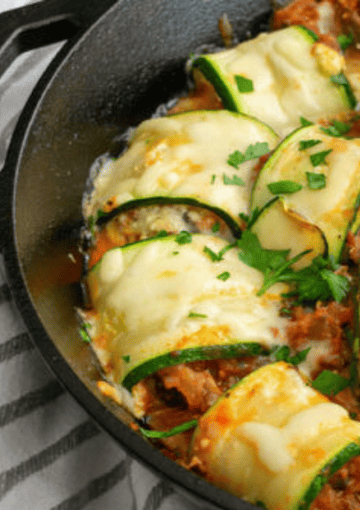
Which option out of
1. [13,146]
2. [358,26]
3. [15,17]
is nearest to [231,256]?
[13,146]

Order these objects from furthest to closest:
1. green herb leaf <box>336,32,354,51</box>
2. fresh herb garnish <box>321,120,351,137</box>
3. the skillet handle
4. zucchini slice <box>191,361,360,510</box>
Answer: green herb leaf <box>336,32,354,51</box>
fresh herb garnish <box>321,120,351,137</box>
the skillet handle
zucchini slice <box>191,361,360,510</box>

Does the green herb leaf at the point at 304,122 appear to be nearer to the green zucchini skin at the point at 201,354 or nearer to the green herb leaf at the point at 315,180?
the green herb leaf at the point at 315,180

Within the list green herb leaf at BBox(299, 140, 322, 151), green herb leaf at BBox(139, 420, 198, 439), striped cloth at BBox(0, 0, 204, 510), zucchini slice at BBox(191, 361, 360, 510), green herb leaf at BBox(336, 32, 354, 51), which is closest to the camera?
zucchini slice at BBox(191, 361, 360, 510)

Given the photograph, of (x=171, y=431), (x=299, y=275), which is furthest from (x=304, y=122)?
(x=171, y=431)

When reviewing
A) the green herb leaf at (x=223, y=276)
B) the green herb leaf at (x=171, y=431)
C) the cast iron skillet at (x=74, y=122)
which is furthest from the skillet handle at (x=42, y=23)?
the green herb leaf at (x=171, y=431)

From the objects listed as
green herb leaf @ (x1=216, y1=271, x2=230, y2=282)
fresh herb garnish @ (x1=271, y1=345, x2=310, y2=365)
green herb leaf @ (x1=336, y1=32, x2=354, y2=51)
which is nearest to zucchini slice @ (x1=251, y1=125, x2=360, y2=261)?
green herb leaf @ (x1=216, y1=271, x2=230, y2=282)

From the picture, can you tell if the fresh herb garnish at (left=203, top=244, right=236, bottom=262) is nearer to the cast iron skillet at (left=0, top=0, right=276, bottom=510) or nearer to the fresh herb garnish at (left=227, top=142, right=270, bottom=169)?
the fresh herb garnish at (left=227, top=142, right=270, bottom=169)
